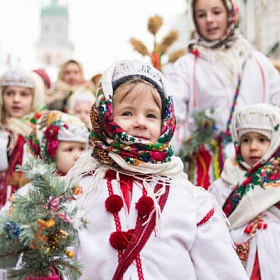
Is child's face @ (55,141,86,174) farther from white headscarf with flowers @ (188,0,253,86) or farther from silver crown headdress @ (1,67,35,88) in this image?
white headscarf with flowers @ (188,0,253,86)

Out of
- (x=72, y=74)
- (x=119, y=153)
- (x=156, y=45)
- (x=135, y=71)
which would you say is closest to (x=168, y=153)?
(x=119, y=153)

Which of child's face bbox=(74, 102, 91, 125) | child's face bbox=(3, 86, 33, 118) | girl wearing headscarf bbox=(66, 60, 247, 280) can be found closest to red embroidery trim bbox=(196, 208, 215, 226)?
girl wearing headscarf bbox=(66, 60, 247, 280)

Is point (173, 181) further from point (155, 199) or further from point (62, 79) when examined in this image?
point (62, 79)

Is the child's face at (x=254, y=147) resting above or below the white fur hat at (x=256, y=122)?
below

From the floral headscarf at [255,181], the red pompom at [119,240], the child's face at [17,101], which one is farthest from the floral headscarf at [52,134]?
the red pompom at [119,240]

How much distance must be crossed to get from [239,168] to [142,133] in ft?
6.79

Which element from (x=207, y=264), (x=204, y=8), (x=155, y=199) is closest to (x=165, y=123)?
(x=155, y=199)

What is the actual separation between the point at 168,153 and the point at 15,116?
353 centimetres

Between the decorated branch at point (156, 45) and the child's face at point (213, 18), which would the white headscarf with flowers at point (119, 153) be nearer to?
the decorated branch at point (156, 45)

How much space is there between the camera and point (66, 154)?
5.36 m

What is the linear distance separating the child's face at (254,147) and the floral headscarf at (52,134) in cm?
135

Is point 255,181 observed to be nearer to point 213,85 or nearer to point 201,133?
point 201,133

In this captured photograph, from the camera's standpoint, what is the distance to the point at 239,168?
522cm

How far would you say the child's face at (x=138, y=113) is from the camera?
332 centimetres
